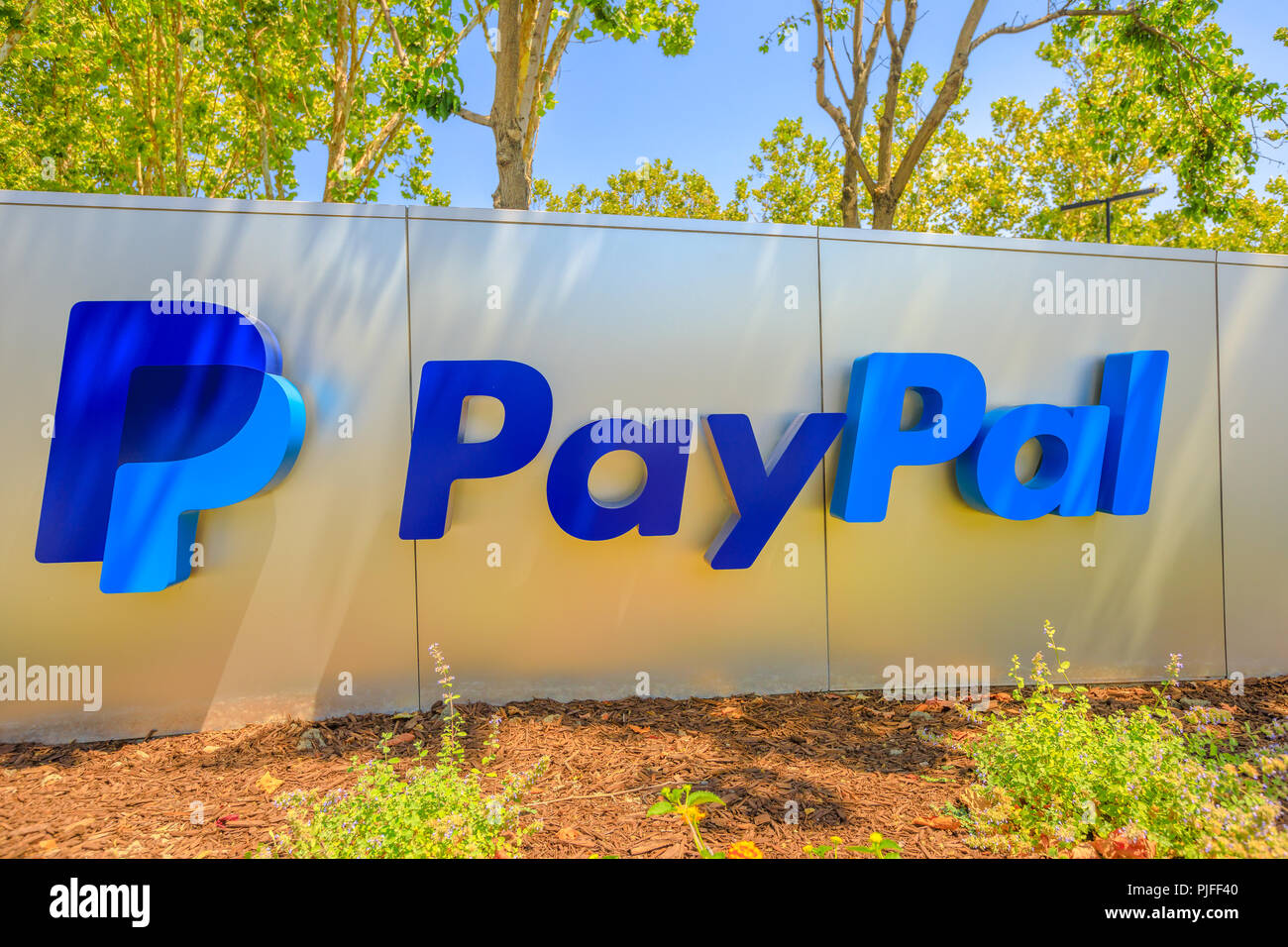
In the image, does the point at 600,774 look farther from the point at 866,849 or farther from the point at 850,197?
the point at 850,197

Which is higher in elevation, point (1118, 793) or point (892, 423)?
point (892, 423)

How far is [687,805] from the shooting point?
292 cm

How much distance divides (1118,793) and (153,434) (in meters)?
5.43

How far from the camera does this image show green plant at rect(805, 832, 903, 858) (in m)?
2.54

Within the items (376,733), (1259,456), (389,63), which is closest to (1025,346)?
(1259,456)

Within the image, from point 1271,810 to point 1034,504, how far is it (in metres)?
2.93

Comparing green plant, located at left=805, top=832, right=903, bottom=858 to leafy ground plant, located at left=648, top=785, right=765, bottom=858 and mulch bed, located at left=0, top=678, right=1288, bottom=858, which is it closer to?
mulch bed, located at left=0, top=678, right=1288, bottom=858

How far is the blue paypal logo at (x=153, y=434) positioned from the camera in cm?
380

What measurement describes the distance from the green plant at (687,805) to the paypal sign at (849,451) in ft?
5.66

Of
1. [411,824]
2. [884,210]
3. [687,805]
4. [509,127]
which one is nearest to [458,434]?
[411,824]

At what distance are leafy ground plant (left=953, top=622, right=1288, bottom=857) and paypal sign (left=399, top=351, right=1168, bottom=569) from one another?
1.92 metres

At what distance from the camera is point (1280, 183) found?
756 inches

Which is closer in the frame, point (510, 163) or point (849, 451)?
point (849, 451)

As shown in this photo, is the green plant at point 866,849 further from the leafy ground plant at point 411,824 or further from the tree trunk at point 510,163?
the tree trunk at point 510,163
